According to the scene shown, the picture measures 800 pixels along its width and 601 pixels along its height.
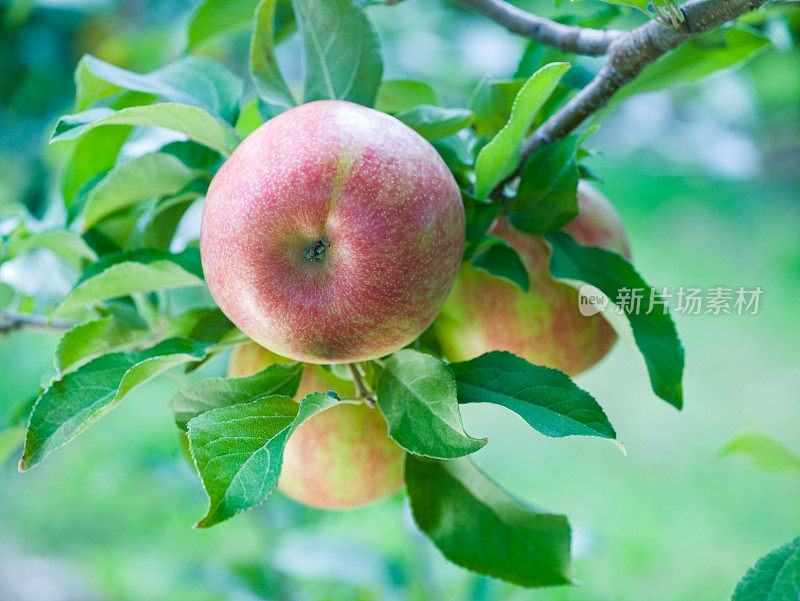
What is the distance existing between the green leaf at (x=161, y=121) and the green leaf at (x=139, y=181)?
2.2 inches

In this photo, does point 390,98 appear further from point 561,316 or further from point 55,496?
point 55,496

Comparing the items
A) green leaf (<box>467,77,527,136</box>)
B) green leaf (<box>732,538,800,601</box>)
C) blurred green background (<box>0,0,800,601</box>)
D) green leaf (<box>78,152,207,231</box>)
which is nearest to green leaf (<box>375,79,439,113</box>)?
green leaf (<box>467,77,527,136</box>)

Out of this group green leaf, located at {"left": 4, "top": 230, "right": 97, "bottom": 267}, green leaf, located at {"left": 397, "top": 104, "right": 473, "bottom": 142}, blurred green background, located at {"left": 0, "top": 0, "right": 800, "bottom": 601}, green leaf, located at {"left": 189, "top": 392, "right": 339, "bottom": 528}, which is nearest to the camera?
green leaf, located at {"left": 189, "top": 392, "right": 339, "bottom": 528}

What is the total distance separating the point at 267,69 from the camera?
0.47m

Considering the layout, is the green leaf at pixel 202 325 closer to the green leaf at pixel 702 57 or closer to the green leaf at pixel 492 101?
the green leaf at pixel 492 101

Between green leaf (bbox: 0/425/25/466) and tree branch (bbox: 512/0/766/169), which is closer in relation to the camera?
tree branch (bbox: 512/0/766/169)

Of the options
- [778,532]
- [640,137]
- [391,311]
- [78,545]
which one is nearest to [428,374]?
[391,311]

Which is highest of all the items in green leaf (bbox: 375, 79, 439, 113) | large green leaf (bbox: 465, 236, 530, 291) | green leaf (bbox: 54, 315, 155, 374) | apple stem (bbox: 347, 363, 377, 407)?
green leaf (bbox: 375, 79, 439, 113)

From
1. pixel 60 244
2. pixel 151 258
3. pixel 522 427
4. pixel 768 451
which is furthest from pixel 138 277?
pixel 522 427

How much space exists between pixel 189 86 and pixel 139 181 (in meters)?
0.07

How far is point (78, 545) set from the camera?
2.04 meters

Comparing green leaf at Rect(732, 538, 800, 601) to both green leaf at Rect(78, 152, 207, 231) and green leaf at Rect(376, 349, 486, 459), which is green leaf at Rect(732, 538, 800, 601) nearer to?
green leaf at Rect(376, 349, 486, 459)

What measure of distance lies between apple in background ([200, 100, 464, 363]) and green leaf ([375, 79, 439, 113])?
0.19 metres

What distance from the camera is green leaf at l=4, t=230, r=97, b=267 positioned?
1.79ft
